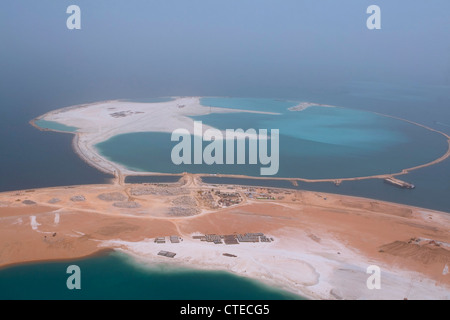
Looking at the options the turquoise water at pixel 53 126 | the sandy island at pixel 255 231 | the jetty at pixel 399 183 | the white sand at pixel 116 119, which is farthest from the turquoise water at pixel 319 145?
the turquoise water at pixel 53 126

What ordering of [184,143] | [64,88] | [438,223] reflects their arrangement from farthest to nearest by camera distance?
[64,88]
[184,143]
[438,223]

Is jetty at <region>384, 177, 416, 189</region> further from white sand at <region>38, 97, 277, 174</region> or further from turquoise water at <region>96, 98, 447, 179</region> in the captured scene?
white sand at <region>38, 97, 277, 174</region>

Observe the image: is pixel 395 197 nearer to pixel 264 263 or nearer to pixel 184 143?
pixel 264 263

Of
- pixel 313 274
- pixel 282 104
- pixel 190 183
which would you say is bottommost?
pixel 313 274

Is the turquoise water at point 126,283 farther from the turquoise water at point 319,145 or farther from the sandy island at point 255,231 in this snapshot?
Answer: the turquoise water at point 319,145

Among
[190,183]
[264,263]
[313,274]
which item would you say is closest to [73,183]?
[190,183]

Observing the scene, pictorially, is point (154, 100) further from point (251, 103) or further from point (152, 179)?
point (152, 179)

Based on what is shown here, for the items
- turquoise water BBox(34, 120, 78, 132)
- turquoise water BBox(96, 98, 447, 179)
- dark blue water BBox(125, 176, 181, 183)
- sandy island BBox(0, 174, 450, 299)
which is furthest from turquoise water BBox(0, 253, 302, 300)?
turquoise water BBox(34, 120, 78, 132)
